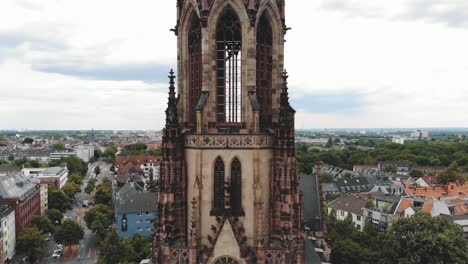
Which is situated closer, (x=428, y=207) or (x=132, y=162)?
(x=428, y=207)

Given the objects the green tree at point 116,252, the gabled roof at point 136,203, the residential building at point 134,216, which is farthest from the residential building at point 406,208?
the green tree at point 116,252

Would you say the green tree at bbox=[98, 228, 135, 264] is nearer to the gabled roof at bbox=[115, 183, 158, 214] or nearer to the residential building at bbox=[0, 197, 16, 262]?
the gabled roof at bbox=[115, 183, 158, 214]

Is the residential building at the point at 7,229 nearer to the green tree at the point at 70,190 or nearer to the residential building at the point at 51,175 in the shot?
the green tree at the point at 70,190

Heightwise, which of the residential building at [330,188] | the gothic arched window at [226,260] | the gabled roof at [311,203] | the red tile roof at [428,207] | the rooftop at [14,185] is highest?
the gothic arched window at [226,260]

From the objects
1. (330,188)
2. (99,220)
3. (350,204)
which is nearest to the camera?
(99,220)

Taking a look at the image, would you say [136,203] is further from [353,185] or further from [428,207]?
[353,185]

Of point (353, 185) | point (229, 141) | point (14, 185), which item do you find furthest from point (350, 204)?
point (229, 141)

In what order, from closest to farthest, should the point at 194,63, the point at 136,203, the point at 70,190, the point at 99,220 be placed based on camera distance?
the point at 194,63, the point at 136,203, the point at 99,220, the point at 70,190
